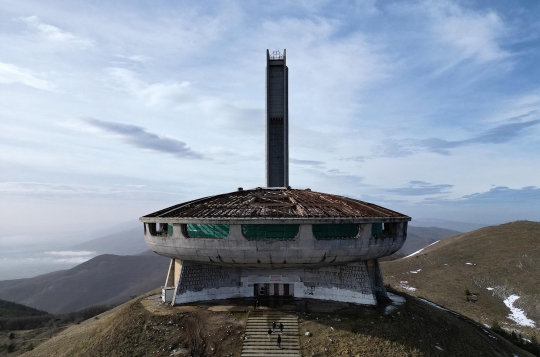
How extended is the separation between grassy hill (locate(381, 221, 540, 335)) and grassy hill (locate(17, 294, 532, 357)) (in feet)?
57.6

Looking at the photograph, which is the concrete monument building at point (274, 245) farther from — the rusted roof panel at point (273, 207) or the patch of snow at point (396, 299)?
the patch of snow at point (396, 299)

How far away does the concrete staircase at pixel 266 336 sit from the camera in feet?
68.9

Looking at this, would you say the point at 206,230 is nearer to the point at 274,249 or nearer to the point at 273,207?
the point at 274,249

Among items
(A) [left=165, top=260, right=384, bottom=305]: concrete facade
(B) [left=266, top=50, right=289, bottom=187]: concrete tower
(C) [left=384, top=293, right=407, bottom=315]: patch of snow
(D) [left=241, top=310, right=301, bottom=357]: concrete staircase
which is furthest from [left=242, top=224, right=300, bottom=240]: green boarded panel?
(B) [left=266, top=50, right=289, bottom=187]: concrete tower

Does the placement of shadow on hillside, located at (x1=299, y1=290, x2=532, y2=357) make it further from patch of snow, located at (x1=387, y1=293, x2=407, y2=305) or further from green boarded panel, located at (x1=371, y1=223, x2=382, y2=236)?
green boarded panel, located at (x1=371, y1=223, x2=382, y2=236)

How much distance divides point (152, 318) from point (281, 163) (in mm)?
29629

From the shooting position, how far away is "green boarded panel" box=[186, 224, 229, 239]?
25188 mm

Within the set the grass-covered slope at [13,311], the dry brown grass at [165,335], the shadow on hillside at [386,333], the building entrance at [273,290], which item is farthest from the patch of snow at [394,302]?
the grass-covered slope at [13,311]

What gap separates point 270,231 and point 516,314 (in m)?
39.8

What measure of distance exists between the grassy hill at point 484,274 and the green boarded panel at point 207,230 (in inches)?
1398

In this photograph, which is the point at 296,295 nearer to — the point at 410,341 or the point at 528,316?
the point at 410,341

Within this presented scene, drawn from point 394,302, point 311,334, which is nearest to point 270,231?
point 311,334

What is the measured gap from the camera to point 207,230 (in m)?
25.8

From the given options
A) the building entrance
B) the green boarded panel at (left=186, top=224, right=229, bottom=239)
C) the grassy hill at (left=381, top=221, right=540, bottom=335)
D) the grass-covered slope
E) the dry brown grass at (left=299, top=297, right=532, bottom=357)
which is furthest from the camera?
the grass-covered slope
